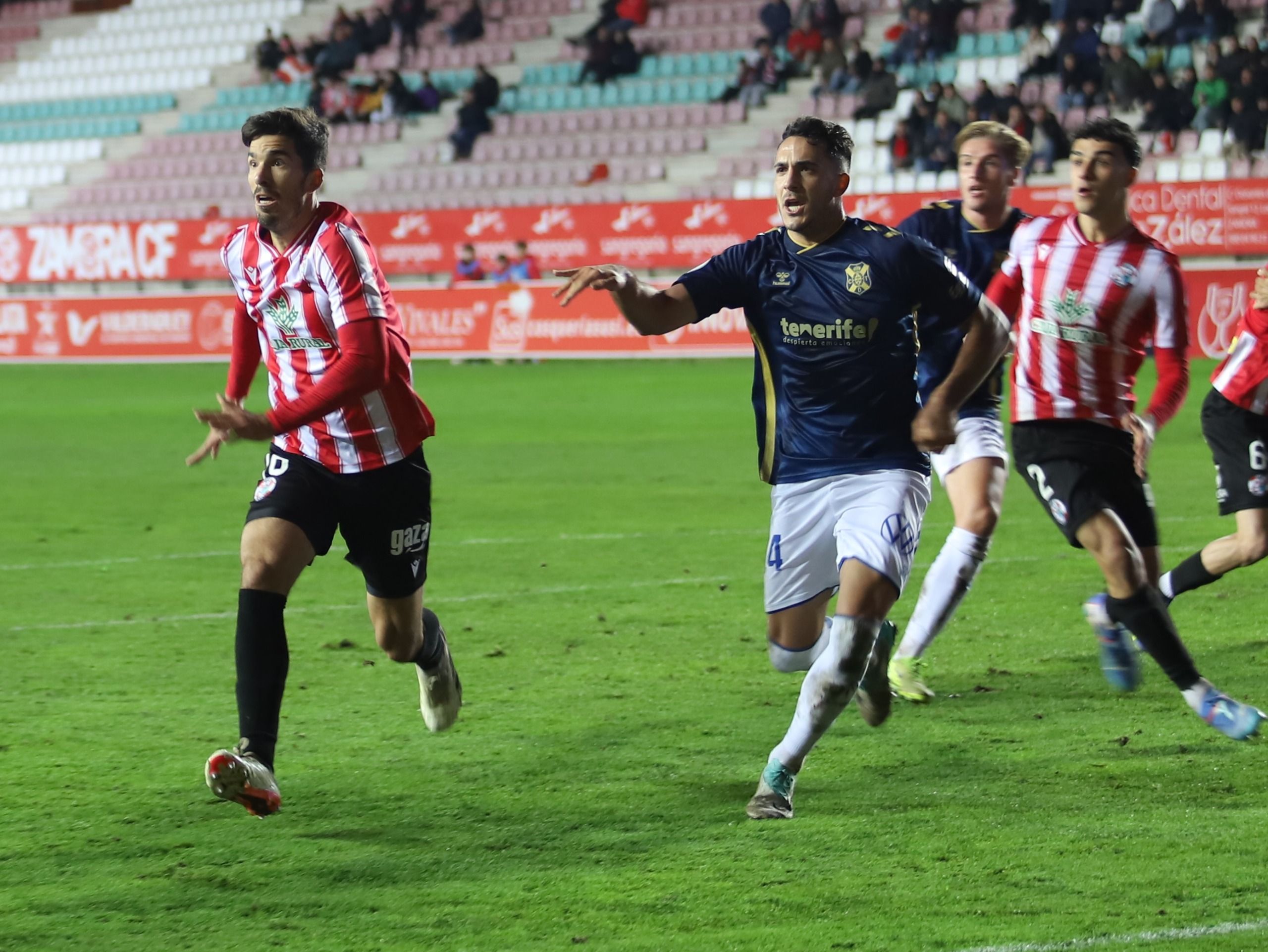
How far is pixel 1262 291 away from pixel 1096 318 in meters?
1.67

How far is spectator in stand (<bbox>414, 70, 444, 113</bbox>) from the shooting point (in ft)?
117

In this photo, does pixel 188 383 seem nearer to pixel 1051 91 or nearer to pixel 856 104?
pixel 856 104

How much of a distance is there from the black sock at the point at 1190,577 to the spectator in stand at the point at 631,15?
28337mm

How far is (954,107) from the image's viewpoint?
2642 centimetres

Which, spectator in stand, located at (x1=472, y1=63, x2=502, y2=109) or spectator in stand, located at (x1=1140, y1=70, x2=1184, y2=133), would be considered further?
spectator in stand, located at (x1=472, y1=63, x2=502, y2=109)

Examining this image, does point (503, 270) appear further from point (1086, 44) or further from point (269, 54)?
point (269, 54)

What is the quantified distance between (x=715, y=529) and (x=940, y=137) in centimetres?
1670

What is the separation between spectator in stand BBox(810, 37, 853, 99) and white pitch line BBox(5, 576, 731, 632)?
70.3 feet

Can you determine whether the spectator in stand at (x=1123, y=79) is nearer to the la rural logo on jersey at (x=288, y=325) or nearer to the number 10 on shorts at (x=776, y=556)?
the number 10 on shorts at (x=776, y=556)

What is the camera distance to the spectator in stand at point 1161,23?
2628 cm

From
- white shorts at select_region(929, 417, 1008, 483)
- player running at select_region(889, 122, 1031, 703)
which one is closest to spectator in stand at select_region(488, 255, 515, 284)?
player running at select_region(889, 122, 1031, 703)

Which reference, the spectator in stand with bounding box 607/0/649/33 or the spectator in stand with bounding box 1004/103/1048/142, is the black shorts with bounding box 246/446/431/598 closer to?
the spectator in stand with bounding box 1004/103/1048/142

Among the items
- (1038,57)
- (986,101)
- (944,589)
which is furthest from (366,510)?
(1038,57)

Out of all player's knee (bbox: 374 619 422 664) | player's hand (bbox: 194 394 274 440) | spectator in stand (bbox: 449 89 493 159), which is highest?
player's hand (bbox: 194 394 274 440)
